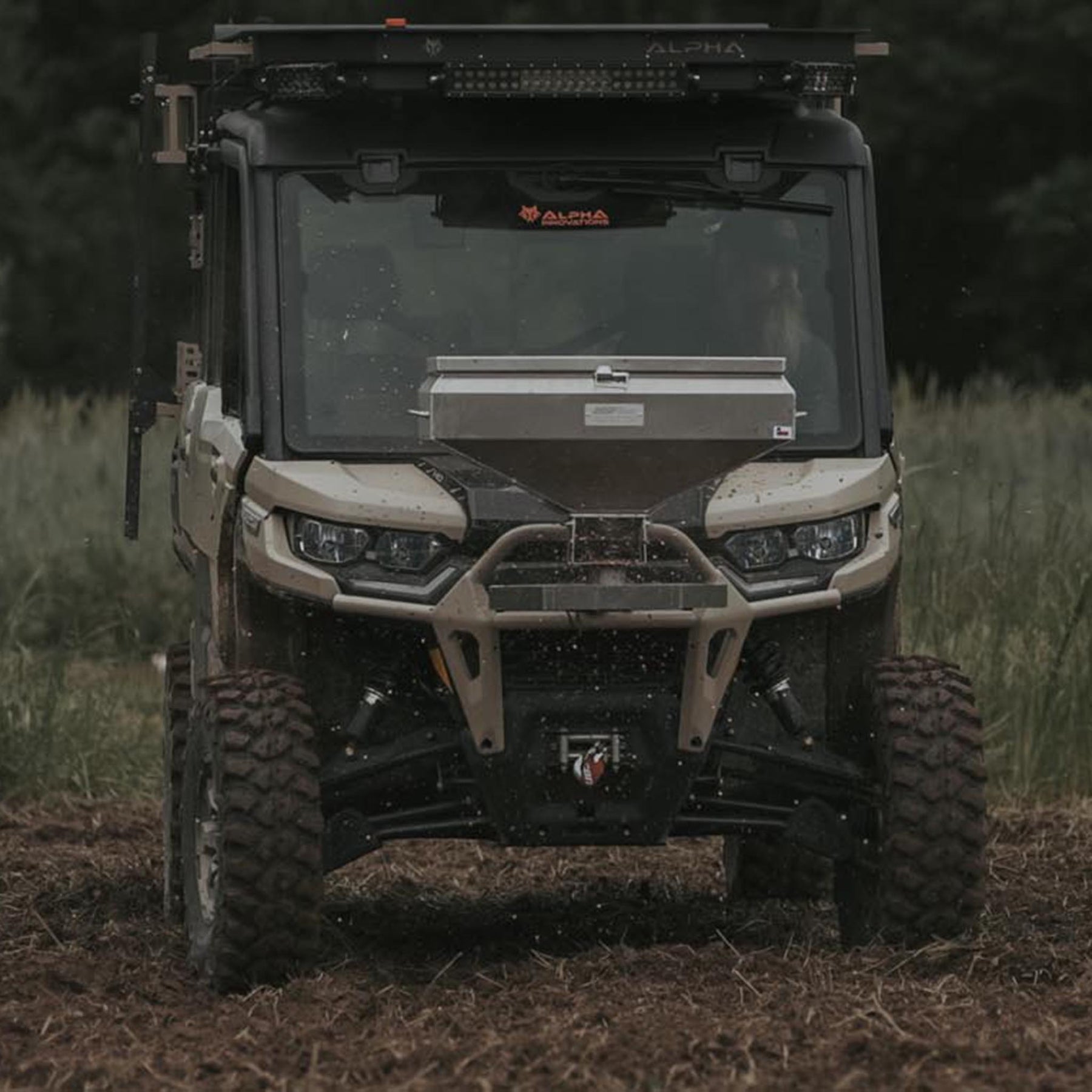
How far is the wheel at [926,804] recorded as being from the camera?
8.18 meters

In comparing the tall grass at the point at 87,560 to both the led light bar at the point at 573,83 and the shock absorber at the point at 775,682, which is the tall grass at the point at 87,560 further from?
the shock absorber at the point at 775,682

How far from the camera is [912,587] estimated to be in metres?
12.9

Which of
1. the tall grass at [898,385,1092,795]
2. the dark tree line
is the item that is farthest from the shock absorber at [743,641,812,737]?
the dark tree line

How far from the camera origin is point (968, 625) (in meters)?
12.6

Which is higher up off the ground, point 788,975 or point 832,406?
point 832,406

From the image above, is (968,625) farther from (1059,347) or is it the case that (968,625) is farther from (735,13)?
(735,13)

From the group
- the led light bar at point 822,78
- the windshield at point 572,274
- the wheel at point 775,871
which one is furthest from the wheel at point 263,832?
the wheel at point 775,871

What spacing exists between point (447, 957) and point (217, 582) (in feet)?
3.83

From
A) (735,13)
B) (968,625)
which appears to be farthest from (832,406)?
(735,13)

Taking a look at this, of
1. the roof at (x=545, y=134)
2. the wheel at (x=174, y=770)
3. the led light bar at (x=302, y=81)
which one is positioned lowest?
the wheel at (x=174, y=770)

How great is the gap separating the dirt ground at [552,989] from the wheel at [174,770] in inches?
4.6

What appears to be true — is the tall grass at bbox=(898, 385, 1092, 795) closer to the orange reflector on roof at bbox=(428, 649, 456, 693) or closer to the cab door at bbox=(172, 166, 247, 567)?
the cab door at bbox=(172, 166, 247, 567)

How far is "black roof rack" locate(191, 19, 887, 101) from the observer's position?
27.5ft

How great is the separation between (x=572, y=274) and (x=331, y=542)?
3.54ft
